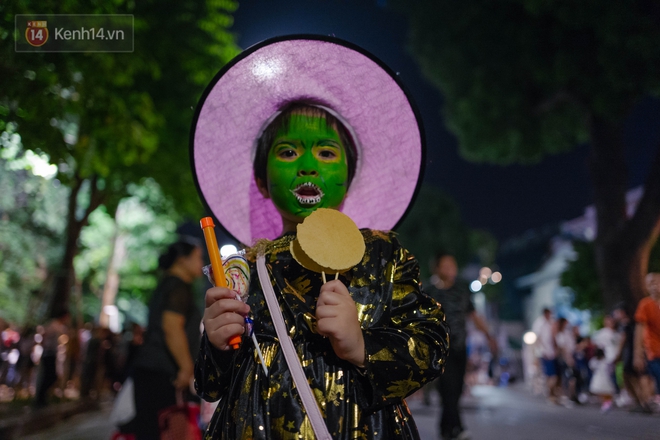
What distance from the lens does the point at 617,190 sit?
1545cm

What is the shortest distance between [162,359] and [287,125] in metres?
3.00

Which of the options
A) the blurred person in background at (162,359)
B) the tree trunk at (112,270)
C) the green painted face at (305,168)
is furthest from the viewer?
the tree trunk at (112,270)

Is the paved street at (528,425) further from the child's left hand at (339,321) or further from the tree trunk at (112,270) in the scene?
the tree trunk at (112,270)

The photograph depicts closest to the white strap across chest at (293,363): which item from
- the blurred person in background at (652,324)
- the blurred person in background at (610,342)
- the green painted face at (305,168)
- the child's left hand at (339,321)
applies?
the child's left hand at (339,321)

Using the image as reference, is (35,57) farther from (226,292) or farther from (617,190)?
(617,190)

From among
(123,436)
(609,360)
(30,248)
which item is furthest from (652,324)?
(30,248)

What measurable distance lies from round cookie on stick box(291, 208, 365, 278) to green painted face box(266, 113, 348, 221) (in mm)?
236

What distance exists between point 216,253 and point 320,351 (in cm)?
38

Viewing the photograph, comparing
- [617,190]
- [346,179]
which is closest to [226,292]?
[346,179]

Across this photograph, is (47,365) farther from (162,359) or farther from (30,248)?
(30,248)

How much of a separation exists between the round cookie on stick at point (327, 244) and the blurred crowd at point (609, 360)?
8201 millimetres

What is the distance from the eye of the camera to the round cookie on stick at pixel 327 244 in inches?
63.1

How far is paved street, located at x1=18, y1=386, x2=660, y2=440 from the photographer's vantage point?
25.0ft

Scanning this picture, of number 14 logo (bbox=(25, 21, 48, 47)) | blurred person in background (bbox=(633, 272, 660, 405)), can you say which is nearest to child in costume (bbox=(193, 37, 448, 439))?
number 14 logo (bbox=(25, 21, 48, 47))
